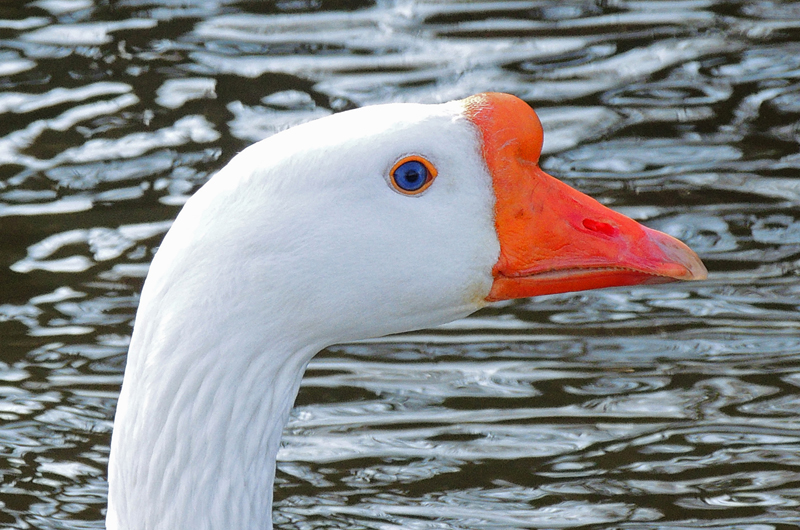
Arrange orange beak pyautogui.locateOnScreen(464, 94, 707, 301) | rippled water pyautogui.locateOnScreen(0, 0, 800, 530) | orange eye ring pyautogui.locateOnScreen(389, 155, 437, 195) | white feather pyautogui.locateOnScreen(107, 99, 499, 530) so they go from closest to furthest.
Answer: white feather pyautogui.locateOnScreen(107, 99, 499, 530)
orange eye ring pyautogui.locateOnScreen(389, 155, 437, 195)
orange beak pyautogui.locateOnScreen(464, 94, 707, 301)
rippled water pyautogui.locateOnScreen(0, 0, 800, 530)

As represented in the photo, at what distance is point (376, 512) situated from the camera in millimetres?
4730

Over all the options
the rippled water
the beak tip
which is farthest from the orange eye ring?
the rippled water

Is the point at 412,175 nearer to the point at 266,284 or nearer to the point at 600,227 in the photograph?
the point at 266,284

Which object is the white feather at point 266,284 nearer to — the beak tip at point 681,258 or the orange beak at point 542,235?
the orange beak at point 542,235

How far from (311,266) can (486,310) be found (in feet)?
9.25

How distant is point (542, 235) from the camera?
3.44 m

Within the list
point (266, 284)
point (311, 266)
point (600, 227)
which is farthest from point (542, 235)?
point (266, 284)

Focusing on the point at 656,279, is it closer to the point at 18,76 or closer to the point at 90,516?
the point at 90,516

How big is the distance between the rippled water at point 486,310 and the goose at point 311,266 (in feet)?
4.80

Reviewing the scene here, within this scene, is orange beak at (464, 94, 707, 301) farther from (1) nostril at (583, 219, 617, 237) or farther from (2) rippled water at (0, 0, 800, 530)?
(2) rippled water at (0, 0, 800, 530)

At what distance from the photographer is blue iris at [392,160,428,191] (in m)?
3.25

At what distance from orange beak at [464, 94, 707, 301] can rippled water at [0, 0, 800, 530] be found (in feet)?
4.67

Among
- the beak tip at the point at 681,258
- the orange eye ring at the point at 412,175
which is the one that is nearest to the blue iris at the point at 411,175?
the orange eye ring at the point at 412,175

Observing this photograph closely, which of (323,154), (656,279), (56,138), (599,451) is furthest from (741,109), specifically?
(323,154)
